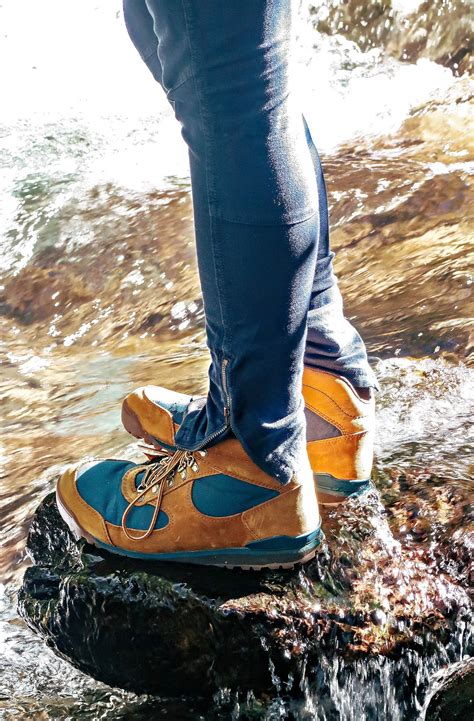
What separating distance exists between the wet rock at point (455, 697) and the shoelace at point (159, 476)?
627mm

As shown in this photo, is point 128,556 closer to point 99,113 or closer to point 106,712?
point 106,712

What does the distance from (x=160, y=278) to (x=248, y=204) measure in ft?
9.39

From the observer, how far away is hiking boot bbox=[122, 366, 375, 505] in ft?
5.97

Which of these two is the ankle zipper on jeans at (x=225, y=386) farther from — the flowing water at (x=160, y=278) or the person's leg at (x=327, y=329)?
the flowing water at (x=160, y=278)

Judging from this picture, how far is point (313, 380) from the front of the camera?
5.98 feet

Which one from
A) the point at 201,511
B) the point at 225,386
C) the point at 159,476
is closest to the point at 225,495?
the point at 201,511

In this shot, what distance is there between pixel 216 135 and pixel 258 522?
73 cm

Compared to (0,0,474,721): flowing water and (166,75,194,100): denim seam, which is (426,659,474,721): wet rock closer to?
(0,0,474,721): flowing water

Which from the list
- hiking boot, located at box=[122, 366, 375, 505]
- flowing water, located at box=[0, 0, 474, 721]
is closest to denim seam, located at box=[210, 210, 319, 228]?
hiking boot, located at box=[122, 366, 375, 505]

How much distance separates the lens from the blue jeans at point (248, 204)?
1.26 meters

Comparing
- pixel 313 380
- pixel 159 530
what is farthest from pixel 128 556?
pixel 313 380

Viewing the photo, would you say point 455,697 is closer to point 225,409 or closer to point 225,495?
point 225,495

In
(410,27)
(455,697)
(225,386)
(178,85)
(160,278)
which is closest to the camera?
(178,85)

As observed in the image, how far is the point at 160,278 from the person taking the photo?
164 inches
